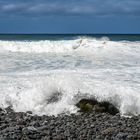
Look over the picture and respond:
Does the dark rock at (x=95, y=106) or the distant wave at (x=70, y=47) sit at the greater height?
the distant wave at (x=70, y=47)

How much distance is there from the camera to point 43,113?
7141mm

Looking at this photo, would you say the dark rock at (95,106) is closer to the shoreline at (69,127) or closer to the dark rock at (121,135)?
the shoreline at (69,127)

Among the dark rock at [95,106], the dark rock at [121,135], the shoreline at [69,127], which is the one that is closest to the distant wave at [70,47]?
the dark rock at [95,106]

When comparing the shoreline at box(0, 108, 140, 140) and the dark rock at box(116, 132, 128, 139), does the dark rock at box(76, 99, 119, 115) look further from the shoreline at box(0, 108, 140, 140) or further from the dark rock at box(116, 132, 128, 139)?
the dark rock at box(116, 132, 128, 139)

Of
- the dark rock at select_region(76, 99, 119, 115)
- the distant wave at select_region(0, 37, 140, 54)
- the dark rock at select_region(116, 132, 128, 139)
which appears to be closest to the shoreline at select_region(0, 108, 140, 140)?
the dark rock at select_region(116, 132, 128, 139)

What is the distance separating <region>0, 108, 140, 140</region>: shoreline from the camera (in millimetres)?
5289

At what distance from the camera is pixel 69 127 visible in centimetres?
583

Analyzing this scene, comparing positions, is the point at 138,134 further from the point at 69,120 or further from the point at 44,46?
the point at 44,46

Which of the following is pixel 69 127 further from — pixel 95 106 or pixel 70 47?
pixel 70 47

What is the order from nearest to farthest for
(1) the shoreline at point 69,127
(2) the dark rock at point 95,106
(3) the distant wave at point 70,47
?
(1) the shoreline at point 69,127 → (2) the dark rock at point 95,106 → (3) the distant wave at point 70,47

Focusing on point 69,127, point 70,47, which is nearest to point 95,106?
point 69,127

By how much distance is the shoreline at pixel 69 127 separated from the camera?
529 centimetres

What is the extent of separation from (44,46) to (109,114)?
42.8ft

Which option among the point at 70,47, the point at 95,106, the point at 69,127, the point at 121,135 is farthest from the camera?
the point at 70,47
